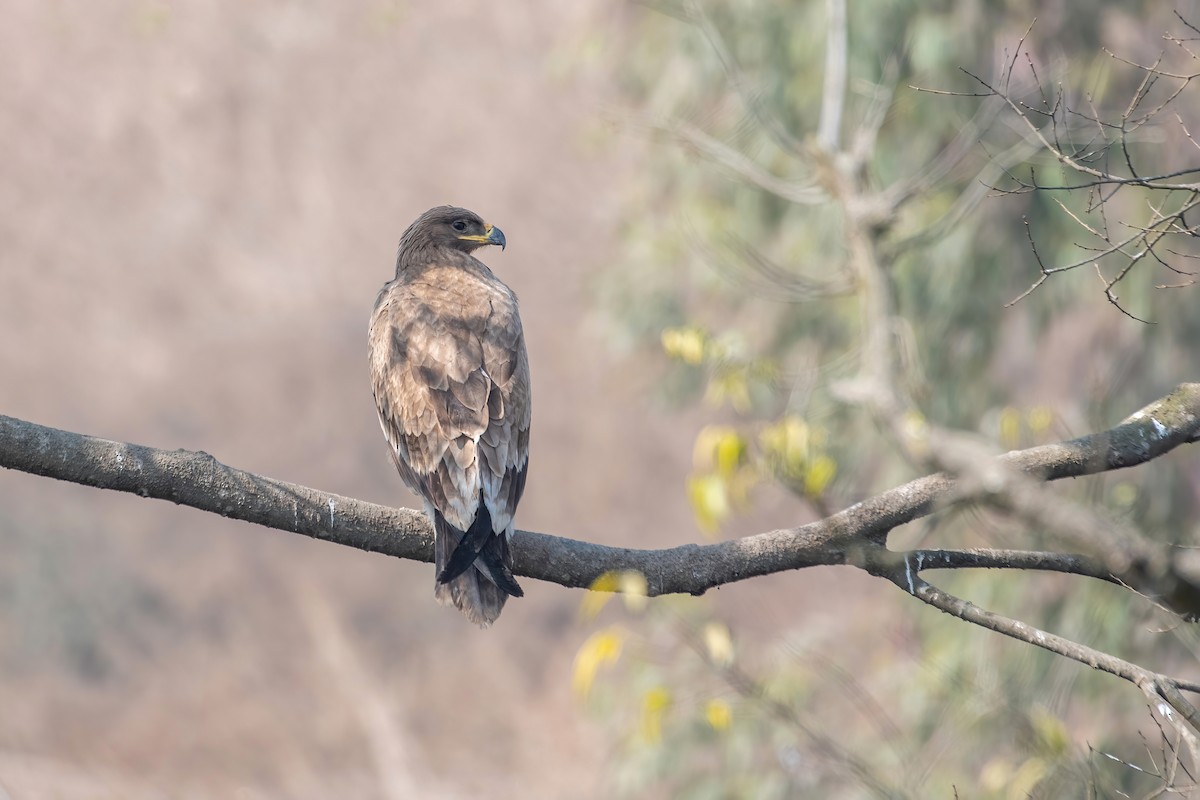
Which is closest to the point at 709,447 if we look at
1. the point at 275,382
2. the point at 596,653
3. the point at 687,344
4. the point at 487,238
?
the point at 687,344

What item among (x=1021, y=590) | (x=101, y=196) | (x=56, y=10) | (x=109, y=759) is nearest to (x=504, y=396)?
(x=1021, y=590)

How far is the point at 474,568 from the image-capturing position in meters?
3.97

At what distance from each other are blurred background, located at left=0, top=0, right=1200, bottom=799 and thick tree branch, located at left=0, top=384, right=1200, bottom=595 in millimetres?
237

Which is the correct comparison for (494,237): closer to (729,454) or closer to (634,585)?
(729,454)

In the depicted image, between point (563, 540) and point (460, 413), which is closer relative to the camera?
point (563, 540)

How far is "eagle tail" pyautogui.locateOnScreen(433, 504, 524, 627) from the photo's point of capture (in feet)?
12.5

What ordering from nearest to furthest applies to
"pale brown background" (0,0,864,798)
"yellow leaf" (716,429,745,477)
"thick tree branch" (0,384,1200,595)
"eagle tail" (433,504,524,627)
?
"thick tree branch" (0,384,1200,595) → "eagle tail" (433,504,524,627) → "yellow leaf" (716,429,745,477) → "pale brown background" (0,0,864,798)

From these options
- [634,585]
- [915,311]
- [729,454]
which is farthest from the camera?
[915,311]

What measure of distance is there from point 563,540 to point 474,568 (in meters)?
0.36

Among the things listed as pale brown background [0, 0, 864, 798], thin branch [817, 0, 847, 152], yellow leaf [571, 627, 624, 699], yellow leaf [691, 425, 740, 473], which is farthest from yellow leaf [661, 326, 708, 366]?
pale brown background [0, 0, 864, 798]

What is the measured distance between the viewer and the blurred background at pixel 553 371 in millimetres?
8586

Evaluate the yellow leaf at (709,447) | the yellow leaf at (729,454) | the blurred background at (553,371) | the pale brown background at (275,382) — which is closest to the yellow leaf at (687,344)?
the blurred background at (553,371)

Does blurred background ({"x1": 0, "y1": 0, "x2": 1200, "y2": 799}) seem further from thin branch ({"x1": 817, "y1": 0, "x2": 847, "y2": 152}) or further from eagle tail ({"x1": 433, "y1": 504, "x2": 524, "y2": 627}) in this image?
thin branch ({"x1": 817, "y1": 0, "x2": 847, "y2": 152})

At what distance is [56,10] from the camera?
21109mm
